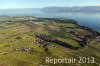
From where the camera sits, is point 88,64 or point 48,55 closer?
point 88,64

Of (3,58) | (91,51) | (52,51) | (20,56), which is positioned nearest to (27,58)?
(20,56)

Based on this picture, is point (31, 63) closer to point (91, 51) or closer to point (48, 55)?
point (48, 55)

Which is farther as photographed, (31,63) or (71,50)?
(71,50)

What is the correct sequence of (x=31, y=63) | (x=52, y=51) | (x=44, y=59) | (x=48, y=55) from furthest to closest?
(x=52, y=51) → (x=48, y=55) → (x=44, y=59) → (x=31, y=63)

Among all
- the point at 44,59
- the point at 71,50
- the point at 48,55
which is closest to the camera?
the point at 44,59

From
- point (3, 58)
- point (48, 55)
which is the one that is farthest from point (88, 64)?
point (3, 58)

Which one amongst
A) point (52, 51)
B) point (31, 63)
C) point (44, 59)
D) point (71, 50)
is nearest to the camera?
point (31, 63)

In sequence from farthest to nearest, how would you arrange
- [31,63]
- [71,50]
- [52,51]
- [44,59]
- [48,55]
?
1. [71,50]
2. [52,51]
3. [48,55]
4. [44,59]
5. [31,63]

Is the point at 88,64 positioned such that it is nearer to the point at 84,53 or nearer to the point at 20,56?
the point at 84,53
